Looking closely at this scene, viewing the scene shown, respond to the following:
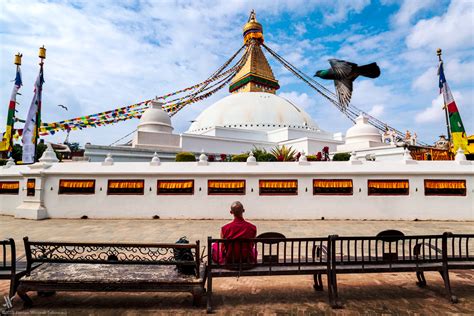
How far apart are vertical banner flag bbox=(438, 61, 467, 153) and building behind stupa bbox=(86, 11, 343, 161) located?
32.2 feet

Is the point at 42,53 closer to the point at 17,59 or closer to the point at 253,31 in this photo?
the point at 17,59

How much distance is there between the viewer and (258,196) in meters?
10.6

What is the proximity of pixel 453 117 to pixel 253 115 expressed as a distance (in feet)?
58.1

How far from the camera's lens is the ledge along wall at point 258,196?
34.3 feet

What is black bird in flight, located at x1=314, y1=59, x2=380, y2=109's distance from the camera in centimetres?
1304

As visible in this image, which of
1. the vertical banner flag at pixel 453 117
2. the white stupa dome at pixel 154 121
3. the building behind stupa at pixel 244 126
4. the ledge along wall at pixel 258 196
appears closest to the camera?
the ledge along wall at pixel 258 196

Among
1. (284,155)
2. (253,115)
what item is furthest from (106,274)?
(253,115)

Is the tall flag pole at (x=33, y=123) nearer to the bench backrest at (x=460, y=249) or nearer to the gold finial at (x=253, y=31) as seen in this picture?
the bench backrest at (x=460, y=249)

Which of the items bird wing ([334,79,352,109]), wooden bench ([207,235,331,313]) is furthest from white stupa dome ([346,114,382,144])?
wooden bench ([207,235,331,313])

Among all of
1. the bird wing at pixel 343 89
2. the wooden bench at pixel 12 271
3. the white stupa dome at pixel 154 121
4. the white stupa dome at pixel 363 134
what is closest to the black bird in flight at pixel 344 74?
the bird wing at pixel 343 89

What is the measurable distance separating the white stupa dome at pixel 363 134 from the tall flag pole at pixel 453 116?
22.3ft

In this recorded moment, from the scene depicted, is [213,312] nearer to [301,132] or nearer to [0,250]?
[0,250]

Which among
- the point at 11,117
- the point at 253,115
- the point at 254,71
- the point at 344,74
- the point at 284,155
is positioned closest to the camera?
the point at 344,74

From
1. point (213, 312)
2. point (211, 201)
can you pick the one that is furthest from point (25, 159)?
point (213, 312)
